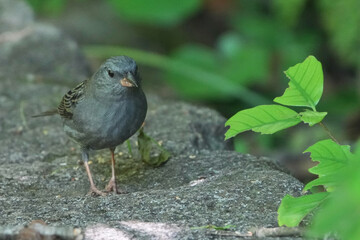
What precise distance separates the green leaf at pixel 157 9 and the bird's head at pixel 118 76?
4204 mm

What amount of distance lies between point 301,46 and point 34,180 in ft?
16.0

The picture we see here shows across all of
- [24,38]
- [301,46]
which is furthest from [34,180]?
[301,46]

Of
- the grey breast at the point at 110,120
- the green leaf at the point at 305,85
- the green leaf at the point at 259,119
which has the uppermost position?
the green leaf at the point at 305,85

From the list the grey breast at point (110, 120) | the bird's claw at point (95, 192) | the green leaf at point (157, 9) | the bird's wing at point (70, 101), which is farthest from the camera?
the green leaf at point (157, 9)

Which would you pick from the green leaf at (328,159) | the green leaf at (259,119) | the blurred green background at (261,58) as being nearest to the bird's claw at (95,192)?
the green leaf at (259,119)

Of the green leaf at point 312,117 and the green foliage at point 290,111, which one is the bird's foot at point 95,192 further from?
the green leaf at point 312,117

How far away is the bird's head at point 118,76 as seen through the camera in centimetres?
396

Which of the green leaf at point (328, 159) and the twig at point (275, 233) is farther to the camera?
the twig at point (275, 233)

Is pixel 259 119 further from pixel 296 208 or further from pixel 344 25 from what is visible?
pixel 344 25

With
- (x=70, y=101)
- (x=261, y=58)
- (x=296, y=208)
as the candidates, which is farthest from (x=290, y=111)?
(x=261, y=58)

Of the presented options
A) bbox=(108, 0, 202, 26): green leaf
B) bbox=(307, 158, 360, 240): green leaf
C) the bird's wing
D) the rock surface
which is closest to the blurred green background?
bbox=(108, 0, 202, 26): green leaf

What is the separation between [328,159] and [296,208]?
244 mm

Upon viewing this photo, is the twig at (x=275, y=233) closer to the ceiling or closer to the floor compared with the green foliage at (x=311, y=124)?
closer to the floor

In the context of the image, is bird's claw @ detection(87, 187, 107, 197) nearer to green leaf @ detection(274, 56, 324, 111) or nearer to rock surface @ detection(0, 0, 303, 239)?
rock surface @ detection(0, 0, 303, 239)
